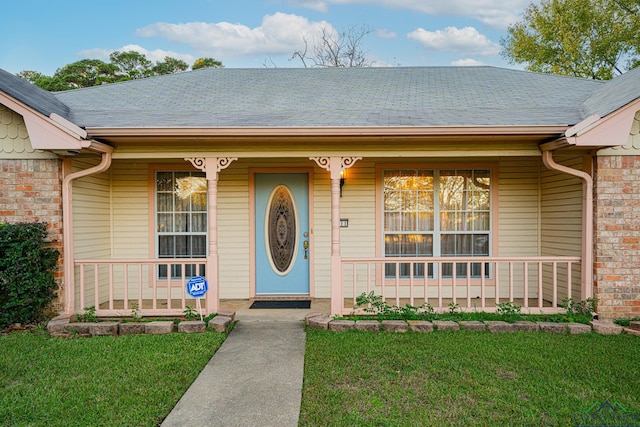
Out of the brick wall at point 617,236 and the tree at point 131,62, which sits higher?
the tree at point 131,62

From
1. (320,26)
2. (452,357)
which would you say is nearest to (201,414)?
(452,357)

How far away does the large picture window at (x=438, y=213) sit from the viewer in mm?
7176

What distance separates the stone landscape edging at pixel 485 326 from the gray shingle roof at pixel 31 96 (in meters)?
4.81

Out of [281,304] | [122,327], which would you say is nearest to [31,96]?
[122,327]

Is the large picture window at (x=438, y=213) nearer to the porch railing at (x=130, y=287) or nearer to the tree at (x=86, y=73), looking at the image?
the porch railing at (x=130, y=287)

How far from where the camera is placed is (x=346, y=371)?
397 centimetres

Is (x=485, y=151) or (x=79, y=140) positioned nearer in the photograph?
(x=79, y=140)

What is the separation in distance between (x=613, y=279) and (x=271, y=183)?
5438 mm

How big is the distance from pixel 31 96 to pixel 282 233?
4279 mm

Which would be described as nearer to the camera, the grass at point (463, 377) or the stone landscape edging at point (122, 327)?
the grass at point (463, 377)

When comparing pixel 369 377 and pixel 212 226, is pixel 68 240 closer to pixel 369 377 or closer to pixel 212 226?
pixel 212 226

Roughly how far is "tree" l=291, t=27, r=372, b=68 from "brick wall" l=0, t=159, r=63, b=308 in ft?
56.8

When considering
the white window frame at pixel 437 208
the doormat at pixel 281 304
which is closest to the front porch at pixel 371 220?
the white window frame at pixel 437 208

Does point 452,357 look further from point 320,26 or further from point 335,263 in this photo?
point 320,26
